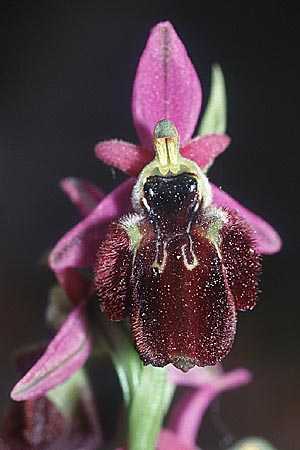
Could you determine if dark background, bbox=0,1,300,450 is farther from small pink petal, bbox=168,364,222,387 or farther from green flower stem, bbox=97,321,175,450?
green flower stem, bbox=97,321,175,450

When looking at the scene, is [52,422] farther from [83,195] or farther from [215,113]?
[215,113]

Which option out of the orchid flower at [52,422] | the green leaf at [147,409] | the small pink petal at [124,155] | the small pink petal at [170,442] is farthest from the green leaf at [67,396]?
the small pink petal at [124,155]

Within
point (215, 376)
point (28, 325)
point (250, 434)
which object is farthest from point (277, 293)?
point (215, 376)

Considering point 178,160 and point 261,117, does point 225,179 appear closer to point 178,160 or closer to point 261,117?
point 261,117

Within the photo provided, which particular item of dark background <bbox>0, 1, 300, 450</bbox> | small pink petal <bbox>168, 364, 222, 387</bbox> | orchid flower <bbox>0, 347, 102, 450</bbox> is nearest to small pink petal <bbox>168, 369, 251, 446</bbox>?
small pink petal <bbox>168, 364, 222, 387</bbox>

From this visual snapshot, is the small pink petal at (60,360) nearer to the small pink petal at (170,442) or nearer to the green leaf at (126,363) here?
the green leaf at (126,363)

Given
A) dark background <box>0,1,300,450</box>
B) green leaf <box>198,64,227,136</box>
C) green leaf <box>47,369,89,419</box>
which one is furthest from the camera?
dark background <box>0,1,300,450</box>
